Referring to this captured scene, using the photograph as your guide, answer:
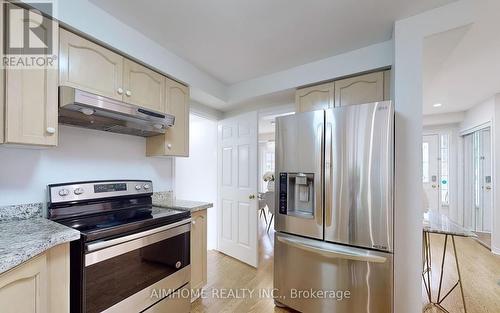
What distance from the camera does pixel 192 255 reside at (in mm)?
2025

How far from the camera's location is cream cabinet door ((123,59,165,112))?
179 centimetres

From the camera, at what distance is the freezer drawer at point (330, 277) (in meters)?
1.54

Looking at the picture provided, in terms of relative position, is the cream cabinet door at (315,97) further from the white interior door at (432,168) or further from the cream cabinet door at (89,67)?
the white interior door at (432,168)

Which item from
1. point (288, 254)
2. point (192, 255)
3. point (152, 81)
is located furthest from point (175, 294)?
point (152, 81)

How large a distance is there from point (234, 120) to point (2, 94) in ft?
7.45

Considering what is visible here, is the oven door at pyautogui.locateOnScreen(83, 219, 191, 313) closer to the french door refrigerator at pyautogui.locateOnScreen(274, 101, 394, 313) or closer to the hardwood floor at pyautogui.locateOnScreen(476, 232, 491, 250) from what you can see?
the french door refrigerator at pyautogui.locateOnScreen(274, 101, 394, 313)

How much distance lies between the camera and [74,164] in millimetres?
Result: 1721

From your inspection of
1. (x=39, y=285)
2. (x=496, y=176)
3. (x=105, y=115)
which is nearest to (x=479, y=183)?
(x=496, y=176)

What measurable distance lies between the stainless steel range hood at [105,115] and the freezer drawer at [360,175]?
1.44m

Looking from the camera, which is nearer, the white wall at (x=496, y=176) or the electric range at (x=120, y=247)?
the electric range at (x=120, y=247)

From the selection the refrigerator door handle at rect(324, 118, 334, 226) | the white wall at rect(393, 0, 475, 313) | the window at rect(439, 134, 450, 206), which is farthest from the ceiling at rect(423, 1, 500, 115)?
the refrigerator door handle at rect(324, 118, 334, 226)

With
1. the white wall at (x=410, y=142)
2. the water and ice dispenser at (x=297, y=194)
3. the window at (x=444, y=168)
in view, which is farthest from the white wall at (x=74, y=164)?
the window at (x=444, y=168)

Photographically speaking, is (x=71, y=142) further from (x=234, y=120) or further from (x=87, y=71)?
(x=234, y=120)

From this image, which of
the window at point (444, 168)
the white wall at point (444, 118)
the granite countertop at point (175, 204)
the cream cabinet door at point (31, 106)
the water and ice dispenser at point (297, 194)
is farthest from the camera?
the window at point (444, 168)
